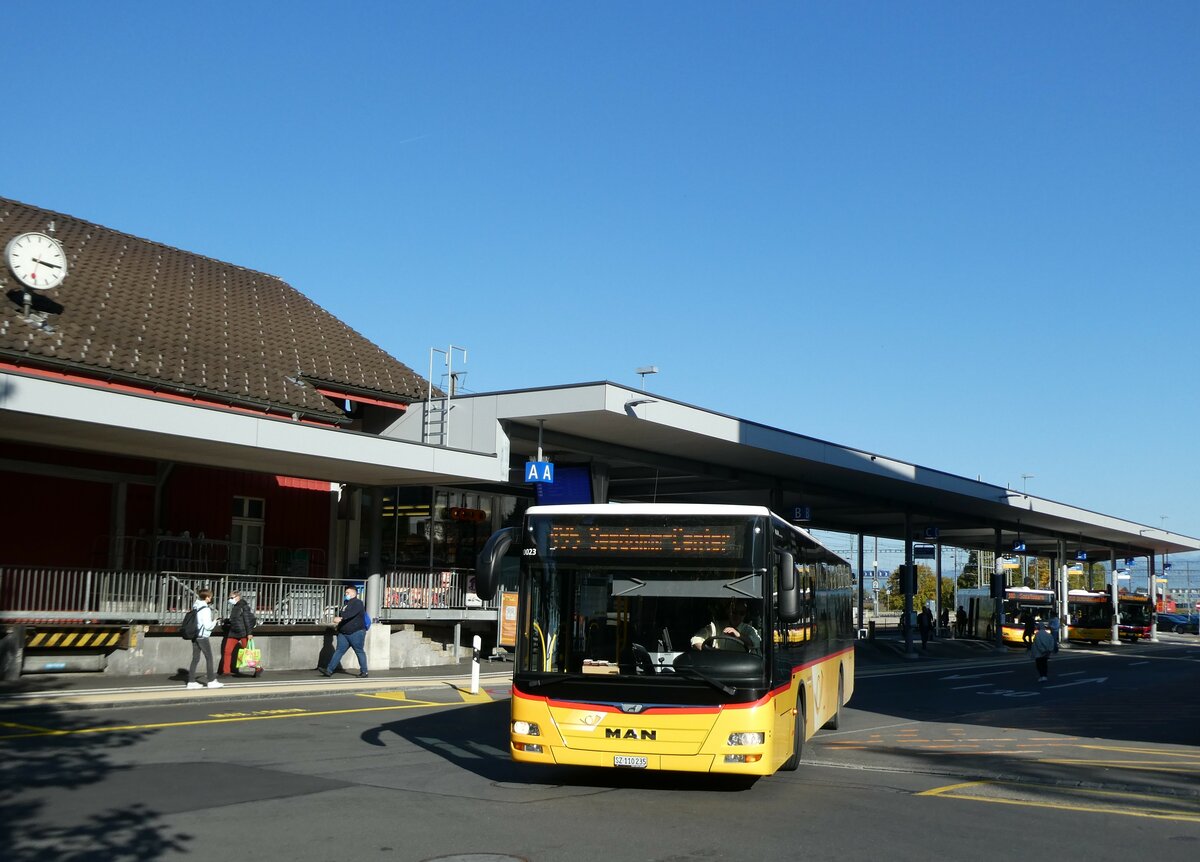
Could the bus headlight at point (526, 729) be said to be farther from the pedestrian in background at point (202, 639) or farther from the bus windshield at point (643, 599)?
the pedestrian in background at point (202, 639)

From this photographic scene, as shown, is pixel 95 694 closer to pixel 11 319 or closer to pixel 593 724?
pixel 11 319

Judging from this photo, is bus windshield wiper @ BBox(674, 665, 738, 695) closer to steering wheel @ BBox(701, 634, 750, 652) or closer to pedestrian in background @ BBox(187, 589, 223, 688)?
steering wheel @ BBox(701, 634, 750, 652)

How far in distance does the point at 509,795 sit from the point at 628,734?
1288 millimetres

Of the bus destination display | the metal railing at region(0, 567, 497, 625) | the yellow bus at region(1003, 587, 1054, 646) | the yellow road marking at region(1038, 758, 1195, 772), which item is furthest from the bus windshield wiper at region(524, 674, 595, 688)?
the yellow bus at region(1003, 587, 1054, 646)

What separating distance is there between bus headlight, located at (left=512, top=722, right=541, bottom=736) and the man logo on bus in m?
0.65

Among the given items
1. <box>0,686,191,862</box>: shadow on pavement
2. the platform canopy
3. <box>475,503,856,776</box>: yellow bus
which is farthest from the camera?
the platform canopy

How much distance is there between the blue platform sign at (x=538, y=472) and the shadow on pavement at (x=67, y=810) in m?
14.4

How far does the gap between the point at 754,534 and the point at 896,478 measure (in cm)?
3021

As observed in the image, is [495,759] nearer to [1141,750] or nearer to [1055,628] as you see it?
[1141,750]

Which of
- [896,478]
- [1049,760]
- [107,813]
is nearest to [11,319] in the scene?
[107,813]

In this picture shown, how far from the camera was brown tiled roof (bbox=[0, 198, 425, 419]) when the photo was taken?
Result: 994 inches

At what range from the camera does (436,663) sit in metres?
29.3

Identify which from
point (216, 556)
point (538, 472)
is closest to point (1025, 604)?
point (538, 472)

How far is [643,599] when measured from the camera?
1066 centimetres
